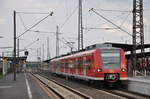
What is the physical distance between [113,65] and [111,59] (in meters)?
0.45

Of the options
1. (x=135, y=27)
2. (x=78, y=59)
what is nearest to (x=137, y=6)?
(x=135, y=27)

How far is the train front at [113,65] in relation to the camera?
25094 mm

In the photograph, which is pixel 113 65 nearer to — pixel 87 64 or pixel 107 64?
pixel 107 64

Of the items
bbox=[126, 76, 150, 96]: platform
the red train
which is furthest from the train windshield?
bbox=[126, 76, 150, 96]: platform

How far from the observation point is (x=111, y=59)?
25578 mm

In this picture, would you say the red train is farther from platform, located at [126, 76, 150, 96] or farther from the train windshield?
platform, located at [126, 76, 150, 96]

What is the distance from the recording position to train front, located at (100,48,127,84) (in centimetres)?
2509

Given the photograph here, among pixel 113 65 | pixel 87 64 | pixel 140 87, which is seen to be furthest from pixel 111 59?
pixel 140 87

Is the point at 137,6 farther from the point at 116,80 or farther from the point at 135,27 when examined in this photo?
the point at 116,80

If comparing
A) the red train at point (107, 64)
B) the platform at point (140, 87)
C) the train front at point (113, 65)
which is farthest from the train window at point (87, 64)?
the platform at point (140, 87)

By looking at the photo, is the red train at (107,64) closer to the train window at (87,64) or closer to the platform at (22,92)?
the train window at (87,64)

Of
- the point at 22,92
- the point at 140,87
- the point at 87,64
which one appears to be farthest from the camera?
the point at 87,64

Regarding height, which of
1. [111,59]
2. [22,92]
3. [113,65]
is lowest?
[22,92]

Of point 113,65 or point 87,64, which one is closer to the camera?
point 113,65
